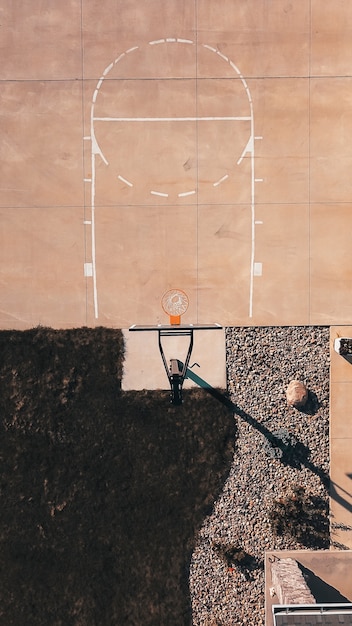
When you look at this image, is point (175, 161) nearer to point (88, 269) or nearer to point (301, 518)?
point (88, 269)

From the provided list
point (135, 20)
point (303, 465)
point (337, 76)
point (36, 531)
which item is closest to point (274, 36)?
point (337, 76)

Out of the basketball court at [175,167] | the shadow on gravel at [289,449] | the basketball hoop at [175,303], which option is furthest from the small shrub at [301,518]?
the basketball hoop at [175,303]

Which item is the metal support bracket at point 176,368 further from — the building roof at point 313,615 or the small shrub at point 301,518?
the building roof at point 313,615

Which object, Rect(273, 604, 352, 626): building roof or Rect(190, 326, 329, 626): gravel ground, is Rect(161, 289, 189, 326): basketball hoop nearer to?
Rect(190, 326, 329, 626): gravel ground

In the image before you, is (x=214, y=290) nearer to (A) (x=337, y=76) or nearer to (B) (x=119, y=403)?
(B) (x=119, y=403)

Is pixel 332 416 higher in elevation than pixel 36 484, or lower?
higher

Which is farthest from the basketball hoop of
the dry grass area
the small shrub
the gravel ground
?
the small shrub
